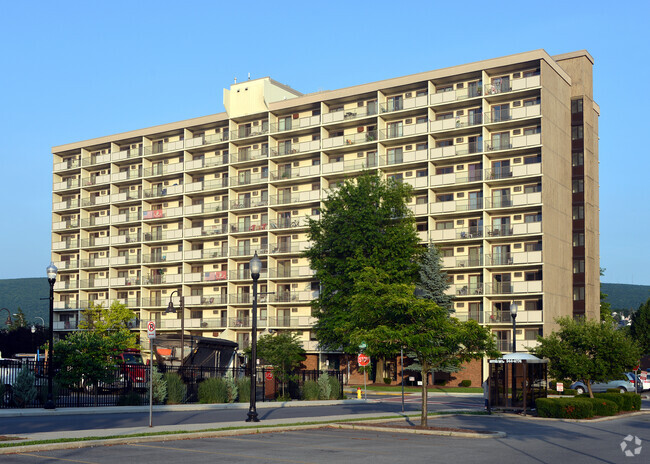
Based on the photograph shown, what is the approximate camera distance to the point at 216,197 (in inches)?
3504

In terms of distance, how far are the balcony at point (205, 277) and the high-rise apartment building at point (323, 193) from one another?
0.14 m

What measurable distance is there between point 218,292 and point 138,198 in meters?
16.8

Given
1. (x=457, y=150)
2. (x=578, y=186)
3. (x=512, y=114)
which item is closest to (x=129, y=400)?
(x=457, y=150)

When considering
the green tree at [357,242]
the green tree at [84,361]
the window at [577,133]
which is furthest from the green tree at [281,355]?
the window at [577,133]

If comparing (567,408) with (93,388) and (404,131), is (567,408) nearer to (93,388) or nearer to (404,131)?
(93,388)

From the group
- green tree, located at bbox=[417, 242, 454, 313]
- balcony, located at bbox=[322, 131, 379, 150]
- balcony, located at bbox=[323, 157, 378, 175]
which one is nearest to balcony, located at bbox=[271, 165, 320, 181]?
balcony, located at bbox=[323, 157, 378, 175]

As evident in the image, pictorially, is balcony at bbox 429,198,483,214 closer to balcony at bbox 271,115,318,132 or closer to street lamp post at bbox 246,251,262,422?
balcony at bbox 271,115,318,132

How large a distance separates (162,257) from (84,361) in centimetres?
5629

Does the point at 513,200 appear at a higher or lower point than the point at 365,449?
higher

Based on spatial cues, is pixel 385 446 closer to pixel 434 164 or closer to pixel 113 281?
pixel 434 164

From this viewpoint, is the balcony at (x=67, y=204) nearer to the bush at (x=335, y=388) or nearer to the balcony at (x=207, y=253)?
the balcony at (x=207, y=253)

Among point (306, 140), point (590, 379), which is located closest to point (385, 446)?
point (590, 379)

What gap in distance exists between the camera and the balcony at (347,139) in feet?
256

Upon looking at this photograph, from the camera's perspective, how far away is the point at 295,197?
3243 inches
